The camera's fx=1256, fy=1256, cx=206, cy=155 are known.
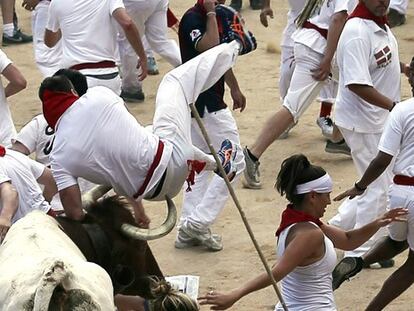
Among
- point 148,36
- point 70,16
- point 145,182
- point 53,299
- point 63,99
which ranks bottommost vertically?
point 148,36

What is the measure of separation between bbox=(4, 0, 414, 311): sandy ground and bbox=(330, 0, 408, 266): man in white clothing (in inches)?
19.7

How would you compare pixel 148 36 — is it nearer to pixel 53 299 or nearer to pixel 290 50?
pixel 290 50

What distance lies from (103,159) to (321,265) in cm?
138

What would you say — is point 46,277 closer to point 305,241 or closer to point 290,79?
point 305,241

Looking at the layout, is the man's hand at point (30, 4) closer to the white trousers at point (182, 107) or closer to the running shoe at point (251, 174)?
the running shoe at point (251, 174)

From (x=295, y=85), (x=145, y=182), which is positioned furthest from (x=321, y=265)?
(x=295, y=85)

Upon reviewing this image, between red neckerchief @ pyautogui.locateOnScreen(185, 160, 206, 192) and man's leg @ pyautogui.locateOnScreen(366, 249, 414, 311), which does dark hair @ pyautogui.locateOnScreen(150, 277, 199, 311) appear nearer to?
red neckerchief @ pyautogui.locateOnScreen(185, 160, 206, 192)

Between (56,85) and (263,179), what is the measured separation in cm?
464

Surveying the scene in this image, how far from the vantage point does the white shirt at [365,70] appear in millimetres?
9266

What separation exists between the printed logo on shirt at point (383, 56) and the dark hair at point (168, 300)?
3489 millimetres

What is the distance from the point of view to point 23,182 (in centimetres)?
808

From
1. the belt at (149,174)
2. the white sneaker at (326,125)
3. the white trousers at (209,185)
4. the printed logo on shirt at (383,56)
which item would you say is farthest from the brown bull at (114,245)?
the white sneaker at (326,125)

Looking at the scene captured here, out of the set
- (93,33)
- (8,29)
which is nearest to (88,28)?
(93,33)

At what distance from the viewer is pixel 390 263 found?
9.51 meters
